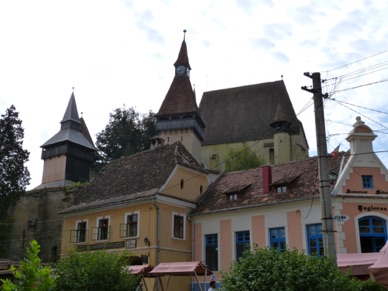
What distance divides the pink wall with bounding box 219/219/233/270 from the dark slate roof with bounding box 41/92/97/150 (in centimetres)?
3714

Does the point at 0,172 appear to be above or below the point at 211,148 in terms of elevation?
below

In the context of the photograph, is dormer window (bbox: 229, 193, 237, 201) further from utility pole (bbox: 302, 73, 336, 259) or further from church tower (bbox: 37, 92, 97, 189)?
church tower (bbox: 37, 92, 97, 189)

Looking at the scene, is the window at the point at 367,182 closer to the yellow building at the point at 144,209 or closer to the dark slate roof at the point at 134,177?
the yellow building at the point at 144,209

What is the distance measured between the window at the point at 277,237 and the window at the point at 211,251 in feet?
12.0

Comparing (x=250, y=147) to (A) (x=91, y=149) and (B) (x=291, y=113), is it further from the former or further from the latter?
(A) (x=91, y=149)

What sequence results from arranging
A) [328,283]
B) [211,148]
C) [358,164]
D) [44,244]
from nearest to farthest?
[328,283] → [358,164] → [44,244] → [211,148]

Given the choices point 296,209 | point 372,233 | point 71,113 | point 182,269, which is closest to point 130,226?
point 182,269

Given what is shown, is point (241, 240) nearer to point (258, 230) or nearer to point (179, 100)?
point (258, 230)

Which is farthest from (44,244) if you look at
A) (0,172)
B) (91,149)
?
(91,149)

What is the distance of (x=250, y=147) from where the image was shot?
59156 millimetres

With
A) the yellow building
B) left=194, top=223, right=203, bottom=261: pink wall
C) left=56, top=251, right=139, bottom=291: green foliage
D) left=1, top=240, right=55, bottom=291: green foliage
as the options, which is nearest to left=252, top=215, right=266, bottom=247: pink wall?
left=194, top=223, right=203, bottom=261: pink wall

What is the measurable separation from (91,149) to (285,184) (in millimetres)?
40349

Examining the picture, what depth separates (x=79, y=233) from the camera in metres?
31.2

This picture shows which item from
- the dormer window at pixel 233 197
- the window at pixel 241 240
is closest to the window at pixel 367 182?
the window at pixel 241 240
